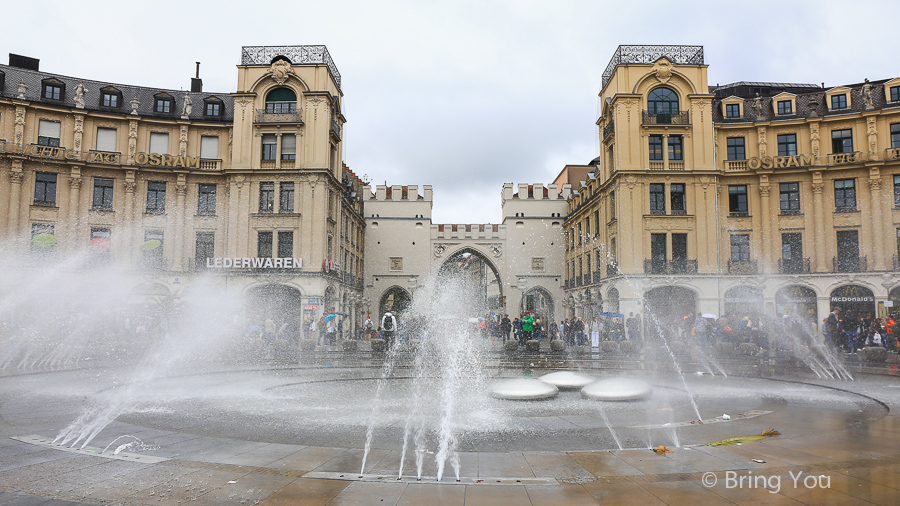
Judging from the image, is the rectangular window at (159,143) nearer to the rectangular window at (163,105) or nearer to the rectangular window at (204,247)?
the rectangular window at (163,105)

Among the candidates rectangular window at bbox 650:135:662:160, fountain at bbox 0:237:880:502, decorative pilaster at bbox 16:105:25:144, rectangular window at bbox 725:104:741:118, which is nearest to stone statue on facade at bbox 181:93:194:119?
decorative pilaster at bbox 16:105:25:144

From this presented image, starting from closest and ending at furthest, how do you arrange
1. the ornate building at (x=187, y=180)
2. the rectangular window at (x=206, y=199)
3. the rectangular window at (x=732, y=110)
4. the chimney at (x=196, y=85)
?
the ornate building at (x=187, y=180) < the rectangular window at (x=206, y=199) < the rectangular window at (x=732, y=110) < the chimney at (x=196, y=85)

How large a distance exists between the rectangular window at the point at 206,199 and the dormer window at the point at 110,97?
7868mm

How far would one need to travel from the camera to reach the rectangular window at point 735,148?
36.0m

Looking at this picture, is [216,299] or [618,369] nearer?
[618,369]

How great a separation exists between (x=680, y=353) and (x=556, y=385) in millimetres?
11170

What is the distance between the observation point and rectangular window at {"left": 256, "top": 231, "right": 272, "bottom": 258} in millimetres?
34938

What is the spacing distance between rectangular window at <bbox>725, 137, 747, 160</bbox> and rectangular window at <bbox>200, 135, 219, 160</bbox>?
33823 mm

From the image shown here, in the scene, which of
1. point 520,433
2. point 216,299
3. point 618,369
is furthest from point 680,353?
point 216,299

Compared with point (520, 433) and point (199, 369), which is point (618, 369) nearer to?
point (520, 433)

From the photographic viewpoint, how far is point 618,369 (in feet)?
57.7

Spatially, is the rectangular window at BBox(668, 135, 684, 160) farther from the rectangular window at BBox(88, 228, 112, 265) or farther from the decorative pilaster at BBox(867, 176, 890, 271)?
the rectangular window at BBox(88, 228, 112, 265)

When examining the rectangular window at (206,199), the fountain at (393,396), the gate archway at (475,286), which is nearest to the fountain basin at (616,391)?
the fountain at (393,396)

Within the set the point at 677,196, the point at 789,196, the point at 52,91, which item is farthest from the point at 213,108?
the point at 789,196
